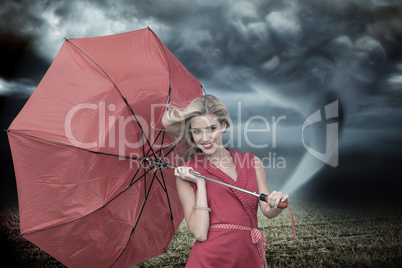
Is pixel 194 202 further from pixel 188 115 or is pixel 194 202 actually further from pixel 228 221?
pixel 188 115

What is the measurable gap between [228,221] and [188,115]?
2.31 ft

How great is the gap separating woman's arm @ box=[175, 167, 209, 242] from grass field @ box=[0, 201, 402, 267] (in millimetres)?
2264

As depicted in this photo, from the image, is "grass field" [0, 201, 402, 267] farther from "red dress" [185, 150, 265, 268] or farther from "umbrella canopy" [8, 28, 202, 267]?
"red dress" [185, 150, 265, 268]

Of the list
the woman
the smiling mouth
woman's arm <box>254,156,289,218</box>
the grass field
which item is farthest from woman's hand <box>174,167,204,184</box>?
the grass field

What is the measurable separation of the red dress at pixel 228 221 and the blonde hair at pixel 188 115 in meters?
0.21

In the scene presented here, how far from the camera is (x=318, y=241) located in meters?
5.31

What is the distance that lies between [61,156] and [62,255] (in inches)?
25.1

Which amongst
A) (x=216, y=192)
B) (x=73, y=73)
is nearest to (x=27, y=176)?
(x=73, y=73)

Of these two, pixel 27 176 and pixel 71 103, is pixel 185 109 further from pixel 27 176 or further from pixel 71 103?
pixel 27 176

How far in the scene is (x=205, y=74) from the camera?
9.24m

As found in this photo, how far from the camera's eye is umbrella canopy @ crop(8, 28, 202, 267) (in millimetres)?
2127

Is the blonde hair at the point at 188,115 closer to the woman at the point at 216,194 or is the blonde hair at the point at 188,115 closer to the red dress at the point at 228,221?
the woman at the point at 216,194

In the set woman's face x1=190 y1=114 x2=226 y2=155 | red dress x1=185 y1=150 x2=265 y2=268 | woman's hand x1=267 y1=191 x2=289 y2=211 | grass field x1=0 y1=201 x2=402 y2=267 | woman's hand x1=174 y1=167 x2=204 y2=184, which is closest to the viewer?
woman's hand x1=267 y1=191 x2=289 y2=211

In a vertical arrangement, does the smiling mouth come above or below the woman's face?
below
